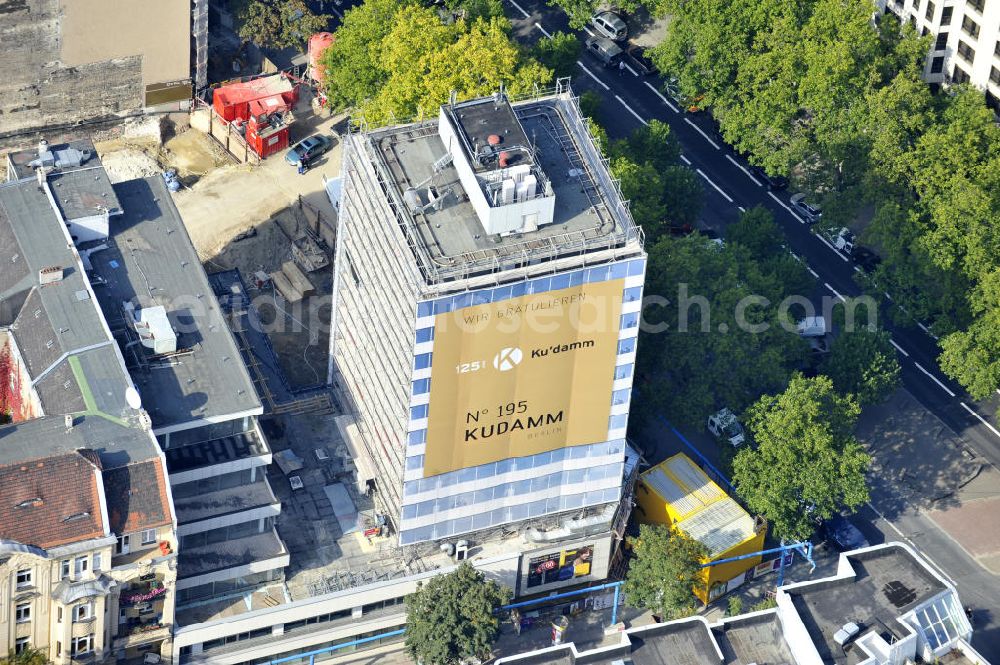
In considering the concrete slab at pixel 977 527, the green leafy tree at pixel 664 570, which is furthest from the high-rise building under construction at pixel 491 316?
the concrete slab at pixel 977 527

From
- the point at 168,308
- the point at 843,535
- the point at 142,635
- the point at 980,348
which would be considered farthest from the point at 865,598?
the point at 168,308

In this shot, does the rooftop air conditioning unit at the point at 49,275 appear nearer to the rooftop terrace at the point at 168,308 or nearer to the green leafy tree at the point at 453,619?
the rooftop terrace at the point at 168,308

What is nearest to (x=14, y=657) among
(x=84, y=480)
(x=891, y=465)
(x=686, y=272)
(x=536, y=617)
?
(x=84, y=480)

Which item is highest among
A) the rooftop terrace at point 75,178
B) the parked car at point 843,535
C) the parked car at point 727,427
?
the rooftop terrace at point 75,178

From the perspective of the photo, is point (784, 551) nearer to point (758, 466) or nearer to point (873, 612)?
point (758, 466)

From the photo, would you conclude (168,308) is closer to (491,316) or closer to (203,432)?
(203,432)

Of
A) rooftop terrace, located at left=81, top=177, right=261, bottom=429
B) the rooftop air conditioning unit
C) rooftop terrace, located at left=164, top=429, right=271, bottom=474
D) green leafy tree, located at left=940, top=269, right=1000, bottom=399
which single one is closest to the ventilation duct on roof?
rooftop terrace, located at left=81, top=177, right=261, bottom=429
